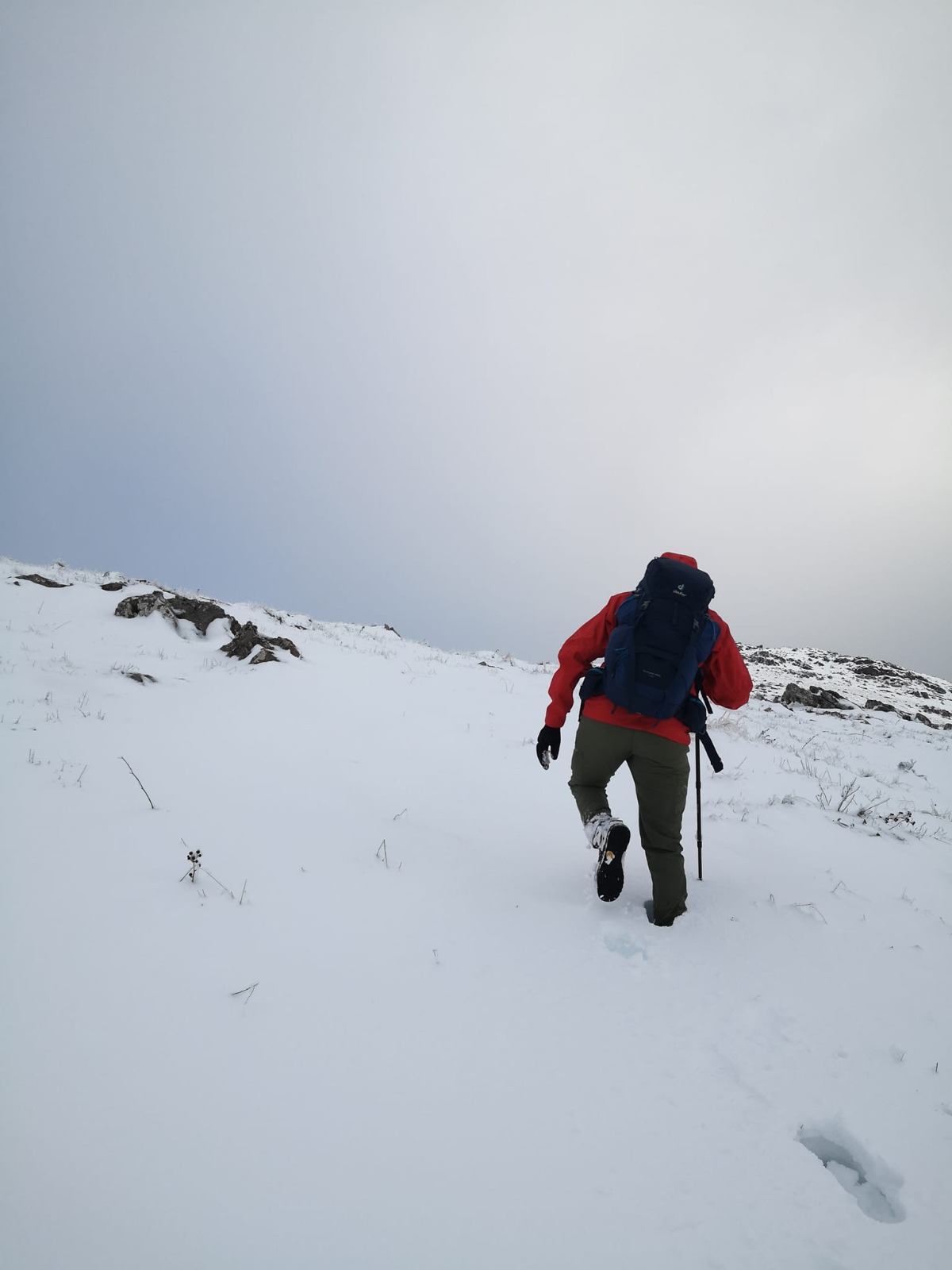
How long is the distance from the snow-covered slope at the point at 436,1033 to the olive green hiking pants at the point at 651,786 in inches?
10.2

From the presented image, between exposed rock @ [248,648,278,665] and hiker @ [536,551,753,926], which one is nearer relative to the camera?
hiker @ [536,551,753,926]

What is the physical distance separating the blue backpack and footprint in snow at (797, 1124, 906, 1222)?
1.96m

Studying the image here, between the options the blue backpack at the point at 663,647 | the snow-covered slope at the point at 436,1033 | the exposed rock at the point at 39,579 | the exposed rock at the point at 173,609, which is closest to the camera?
the snow-covered slope at the point at 436,1033

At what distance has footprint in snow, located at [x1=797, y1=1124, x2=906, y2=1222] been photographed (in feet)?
5.75

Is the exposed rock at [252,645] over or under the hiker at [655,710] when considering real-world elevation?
under

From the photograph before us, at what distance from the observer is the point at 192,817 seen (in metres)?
3.77

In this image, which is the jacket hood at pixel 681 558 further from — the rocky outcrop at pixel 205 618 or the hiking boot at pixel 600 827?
the rocky outcrop at pixel 205 618

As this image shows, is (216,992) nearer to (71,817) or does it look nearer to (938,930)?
(71,817)

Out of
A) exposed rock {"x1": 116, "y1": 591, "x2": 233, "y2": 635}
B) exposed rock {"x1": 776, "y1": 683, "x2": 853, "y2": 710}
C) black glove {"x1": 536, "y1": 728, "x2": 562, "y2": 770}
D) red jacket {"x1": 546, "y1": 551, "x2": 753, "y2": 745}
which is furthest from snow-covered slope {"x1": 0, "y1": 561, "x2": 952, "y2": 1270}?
exposed rock {"x1": 776, "y1": 683, "x2": 853, "y2": 710}

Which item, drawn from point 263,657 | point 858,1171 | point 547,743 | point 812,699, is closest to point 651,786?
point 547,743

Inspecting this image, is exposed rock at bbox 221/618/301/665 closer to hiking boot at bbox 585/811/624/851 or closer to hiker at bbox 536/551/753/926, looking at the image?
hiker at bbox 536/551/753/926

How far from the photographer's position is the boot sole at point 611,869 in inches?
128

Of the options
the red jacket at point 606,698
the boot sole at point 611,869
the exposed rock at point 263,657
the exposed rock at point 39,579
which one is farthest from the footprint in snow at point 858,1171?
the exposed rock at point 39,579

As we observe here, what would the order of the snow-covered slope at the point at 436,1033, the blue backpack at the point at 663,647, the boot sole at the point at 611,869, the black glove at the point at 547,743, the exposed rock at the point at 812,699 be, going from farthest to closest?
the exposed rock at the point at 812,699
the black glove at the point at 547,743
the blue backpack at the point at 663,647
the boot sole at the point at 611,869
the snow-covered slope at the point at 436,1033
